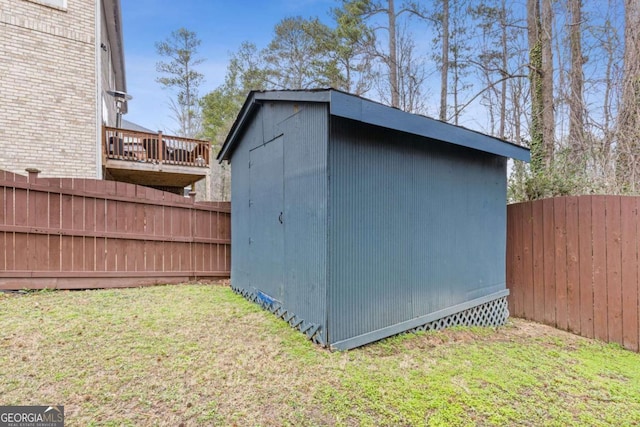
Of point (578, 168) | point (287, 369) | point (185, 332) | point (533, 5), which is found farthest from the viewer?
point (533, 5)

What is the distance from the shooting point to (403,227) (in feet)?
12.2

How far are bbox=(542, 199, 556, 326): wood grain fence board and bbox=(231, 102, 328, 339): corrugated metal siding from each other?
11.3 ft

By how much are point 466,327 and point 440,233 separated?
1.36 m

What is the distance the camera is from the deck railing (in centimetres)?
885

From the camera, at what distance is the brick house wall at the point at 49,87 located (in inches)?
282

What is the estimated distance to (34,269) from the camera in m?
5.04

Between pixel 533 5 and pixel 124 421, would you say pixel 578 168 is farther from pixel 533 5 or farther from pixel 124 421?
pixel 124 421

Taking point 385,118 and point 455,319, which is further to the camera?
point 455,319

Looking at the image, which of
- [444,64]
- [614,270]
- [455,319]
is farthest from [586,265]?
[444,64]

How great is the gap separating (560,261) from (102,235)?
7.04m

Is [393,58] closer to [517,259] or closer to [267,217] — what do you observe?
[517,259]

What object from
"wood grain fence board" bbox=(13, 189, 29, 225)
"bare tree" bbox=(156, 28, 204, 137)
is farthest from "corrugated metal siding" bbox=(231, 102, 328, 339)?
"bare tree" bbox=(156, 28, 204, 137)

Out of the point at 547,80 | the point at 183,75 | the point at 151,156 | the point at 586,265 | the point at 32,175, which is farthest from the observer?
the point at 183,75

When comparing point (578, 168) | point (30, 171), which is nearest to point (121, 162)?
point (30, 171)
